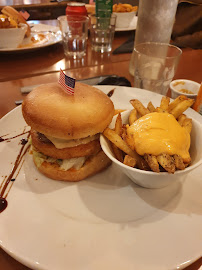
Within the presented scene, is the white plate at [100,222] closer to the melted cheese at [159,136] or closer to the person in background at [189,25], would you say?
the melted cheese at [159,136]

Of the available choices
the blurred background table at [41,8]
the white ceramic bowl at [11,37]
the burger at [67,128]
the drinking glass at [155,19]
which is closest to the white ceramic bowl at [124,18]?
the drinking glass at [155,19]

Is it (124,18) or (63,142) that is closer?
(63,142)

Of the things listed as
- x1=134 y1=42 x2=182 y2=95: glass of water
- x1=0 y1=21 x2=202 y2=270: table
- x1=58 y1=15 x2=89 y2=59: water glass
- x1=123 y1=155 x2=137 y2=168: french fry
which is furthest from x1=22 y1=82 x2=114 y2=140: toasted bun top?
x1=58 y1=15 x2=89 y2=59: water glass

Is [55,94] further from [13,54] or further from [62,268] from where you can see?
[13,54]

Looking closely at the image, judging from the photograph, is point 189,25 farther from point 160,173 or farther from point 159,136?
point 160,173

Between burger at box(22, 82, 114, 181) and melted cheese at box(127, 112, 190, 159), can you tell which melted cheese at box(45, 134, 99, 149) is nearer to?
burger at box(22, 82, 114, 181)

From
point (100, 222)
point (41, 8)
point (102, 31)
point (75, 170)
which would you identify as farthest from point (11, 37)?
point (41, 8)
